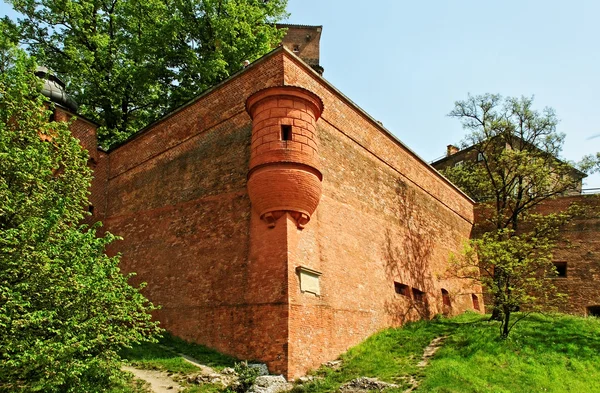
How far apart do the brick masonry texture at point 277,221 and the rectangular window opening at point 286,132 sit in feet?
0.44

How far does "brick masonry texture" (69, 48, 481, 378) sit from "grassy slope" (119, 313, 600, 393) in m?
0.63

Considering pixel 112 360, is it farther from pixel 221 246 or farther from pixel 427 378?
pixel 427 378

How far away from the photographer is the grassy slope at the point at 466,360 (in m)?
12.0

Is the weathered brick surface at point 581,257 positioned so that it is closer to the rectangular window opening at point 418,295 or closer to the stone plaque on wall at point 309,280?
the rectangular window opening at point 418,295

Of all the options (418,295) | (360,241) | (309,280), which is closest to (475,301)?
(418,295)

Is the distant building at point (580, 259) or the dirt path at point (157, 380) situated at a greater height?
the distant building at point (580, 259)

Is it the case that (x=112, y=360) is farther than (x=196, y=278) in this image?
No

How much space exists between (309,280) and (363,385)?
2.86m

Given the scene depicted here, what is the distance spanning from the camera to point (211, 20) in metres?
25.2

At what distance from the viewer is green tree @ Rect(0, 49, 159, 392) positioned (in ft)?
30.1

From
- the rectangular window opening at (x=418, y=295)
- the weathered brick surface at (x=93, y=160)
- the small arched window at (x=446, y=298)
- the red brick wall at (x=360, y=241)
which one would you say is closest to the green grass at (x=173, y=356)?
the red brick wall at (x=360, y=241)

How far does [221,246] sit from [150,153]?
5637 mm

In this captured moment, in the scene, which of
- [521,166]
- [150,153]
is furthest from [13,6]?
[521,166]

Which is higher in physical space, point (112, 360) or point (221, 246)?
point (221, 246)
